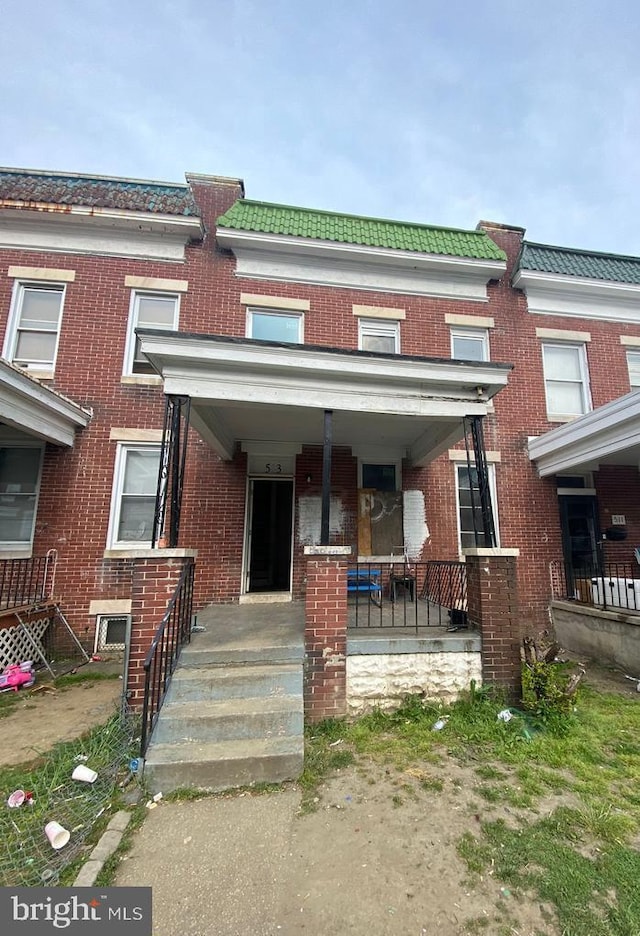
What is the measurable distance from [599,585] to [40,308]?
469 inches

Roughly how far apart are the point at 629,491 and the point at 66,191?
13496 millimetres

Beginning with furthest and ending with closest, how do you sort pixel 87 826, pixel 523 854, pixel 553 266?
pixel 553 266 → pixel 87 826 → pixel 523 854

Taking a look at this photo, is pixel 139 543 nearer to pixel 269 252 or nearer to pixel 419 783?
pixel 419 783

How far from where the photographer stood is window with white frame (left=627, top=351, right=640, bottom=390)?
9.20 metres

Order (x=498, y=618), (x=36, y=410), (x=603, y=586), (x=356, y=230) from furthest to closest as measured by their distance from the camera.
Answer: (x=356, y=230)
(x=603, y=586)
(x=36, y=410)
(x=498, y=618)

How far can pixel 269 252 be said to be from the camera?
27.4 feet

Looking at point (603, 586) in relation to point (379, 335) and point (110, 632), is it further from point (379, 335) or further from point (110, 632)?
point (110, 632)

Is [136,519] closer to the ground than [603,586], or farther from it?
farther from it

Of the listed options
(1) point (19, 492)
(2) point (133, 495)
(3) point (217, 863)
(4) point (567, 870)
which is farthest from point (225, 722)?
(1) point (19, 492)

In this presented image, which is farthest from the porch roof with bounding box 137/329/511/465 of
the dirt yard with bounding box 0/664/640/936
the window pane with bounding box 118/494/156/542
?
the dirt yard with bounding box 0/664/640/936

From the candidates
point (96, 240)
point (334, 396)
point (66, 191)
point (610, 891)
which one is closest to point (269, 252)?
point (96, 240)

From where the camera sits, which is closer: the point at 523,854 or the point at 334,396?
the point at 523,854

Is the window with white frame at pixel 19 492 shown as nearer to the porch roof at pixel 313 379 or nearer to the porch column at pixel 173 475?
the porch column at pixel 173 475

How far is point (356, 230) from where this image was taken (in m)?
8.79
